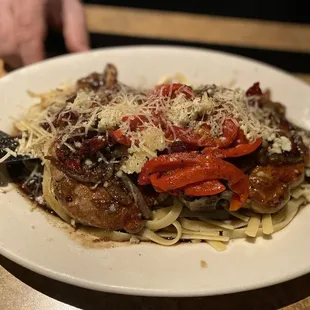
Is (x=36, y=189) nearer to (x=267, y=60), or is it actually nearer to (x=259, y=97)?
(x=259, y=97)

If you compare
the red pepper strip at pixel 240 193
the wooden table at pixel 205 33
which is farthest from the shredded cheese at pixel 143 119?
the wooden table at pixel 205 33

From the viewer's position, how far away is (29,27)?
15.6 feet

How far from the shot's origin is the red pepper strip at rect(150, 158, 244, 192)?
9.89 feet

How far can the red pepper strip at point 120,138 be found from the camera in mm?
3100

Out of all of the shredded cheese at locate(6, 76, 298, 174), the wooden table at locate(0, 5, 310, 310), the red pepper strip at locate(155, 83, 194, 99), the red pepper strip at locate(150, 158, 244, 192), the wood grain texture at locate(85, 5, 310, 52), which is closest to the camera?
the red pepper strip at locate(150, 158, 244, 192)

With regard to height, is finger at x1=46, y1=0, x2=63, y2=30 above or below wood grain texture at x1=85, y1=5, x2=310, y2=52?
above

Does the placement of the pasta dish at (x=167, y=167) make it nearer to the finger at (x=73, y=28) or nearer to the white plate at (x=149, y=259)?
the white plate at (x=149, y=259)

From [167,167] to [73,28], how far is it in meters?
2.75

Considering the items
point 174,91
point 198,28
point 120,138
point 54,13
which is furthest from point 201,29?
point 120,138

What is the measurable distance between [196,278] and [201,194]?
0.54 m

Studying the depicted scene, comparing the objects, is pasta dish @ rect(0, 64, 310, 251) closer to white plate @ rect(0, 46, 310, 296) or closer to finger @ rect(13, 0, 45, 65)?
white plate @ rect(0, 46, 310, 296)

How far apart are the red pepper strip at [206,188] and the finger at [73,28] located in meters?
2.76

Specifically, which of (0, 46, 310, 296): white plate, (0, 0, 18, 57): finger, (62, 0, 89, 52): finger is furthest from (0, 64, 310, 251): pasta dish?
(62, 0, 89, 52): finger

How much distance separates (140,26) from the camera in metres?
5.98
